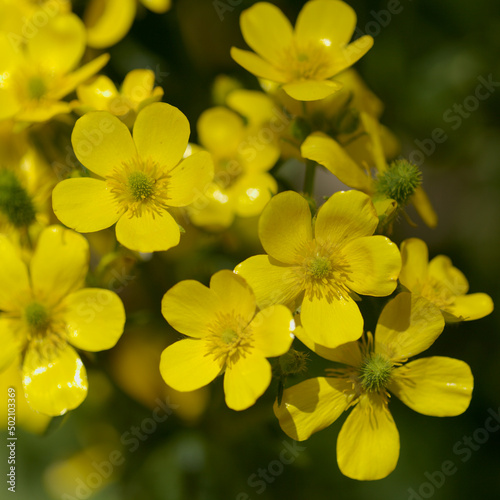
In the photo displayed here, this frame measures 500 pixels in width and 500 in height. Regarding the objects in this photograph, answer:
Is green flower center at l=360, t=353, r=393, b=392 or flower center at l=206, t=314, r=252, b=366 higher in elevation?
green flower center at l=360, t=353, r=393, b=392

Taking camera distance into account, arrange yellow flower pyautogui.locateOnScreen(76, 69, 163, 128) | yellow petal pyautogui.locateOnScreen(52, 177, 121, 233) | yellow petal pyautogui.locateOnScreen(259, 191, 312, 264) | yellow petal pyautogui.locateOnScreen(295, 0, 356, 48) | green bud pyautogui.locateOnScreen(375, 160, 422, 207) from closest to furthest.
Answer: yellow petal pyautogui.locateOnScreen(259, 191, 312, 264)
yellow petal pyautogui.locateOnScreen(52, 177, 121, 233)
green bud pyautogui.locateOnScreen(375, 160, 422, 207)
yellow flower pyautogui.locateOnScreen(76, 69, 163, 128)
yellow petal pyautogui.locateOnScreen(295, 0, 356, 48)

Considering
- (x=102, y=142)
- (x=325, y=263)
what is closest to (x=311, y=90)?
(x=325, y=263)

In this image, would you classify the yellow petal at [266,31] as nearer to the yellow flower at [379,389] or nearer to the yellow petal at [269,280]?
the yellow petal at [269,280]

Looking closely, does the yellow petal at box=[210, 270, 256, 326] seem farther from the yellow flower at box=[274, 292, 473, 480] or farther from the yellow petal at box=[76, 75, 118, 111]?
the yellow petal at box=[76, 75, 118, 111]

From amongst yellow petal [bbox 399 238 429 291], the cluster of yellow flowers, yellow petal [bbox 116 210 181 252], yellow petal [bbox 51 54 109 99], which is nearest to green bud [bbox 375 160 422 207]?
the cluster of yellow flowers

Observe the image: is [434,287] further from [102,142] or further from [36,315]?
[36,315]

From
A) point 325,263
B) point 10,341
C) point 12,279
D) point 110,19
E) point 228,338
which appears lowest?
point 10,341

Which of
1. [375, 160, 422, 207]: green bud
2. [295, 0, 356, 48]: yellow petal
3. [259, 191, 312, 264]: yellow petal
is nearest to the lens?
[259, 191, 312, 264]: yellow petal
